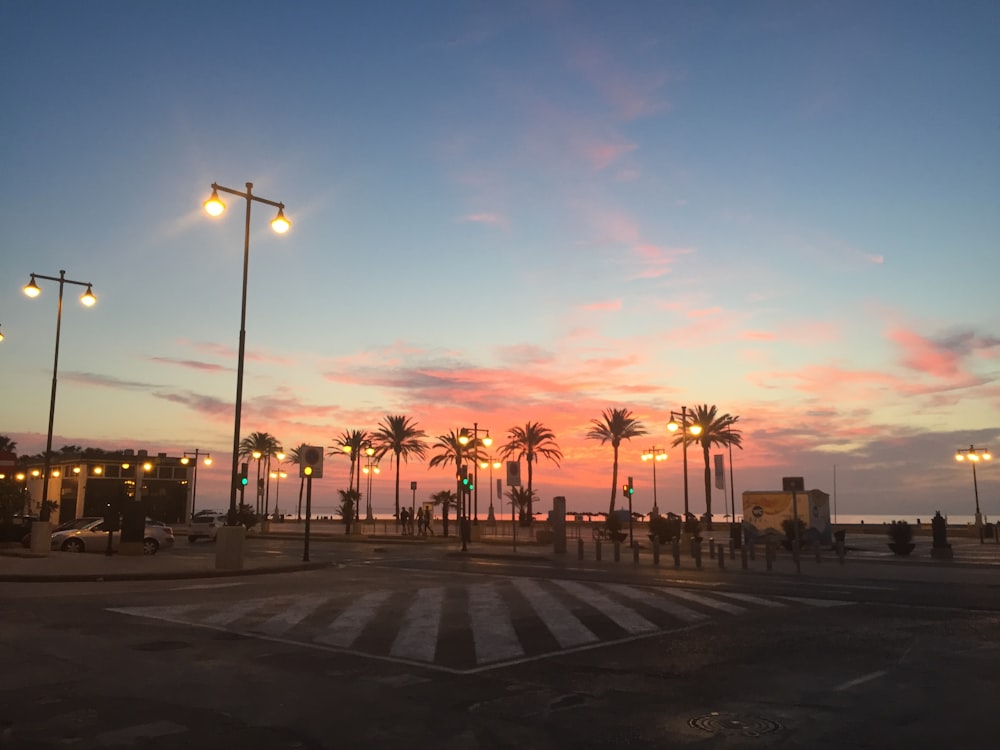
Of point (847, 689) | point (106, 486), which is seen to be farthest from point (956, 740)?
point (106, 486)

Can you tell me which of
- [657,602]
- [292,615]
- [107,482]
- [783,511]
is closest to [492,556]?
[783,511]

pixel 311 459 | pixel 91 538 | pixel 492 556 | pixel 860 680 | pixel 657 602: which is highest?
pixel 311 459

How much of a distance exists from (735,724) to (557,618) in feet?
22.6

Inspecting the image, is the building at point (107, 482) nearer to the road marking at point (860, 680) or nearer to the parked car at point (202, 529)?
the parked car at point (202, 529)

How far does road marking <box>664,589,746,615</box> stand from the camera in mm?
14902

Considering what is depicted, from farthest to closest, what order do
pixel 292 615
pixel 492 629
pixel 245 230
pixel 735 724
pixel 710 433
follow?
pixel 710 433
pixel 245 230
pixel 292 615
pixel 492 629
pixel 735 724

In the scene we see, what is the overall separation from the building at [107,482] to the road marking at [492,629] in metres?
79.4

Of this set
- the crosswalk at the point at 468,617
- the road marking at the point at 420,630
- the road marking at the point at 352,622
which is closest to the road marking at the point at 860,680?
the crosswalk at the point at 468,617

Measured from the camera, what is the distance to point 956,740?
6.39m

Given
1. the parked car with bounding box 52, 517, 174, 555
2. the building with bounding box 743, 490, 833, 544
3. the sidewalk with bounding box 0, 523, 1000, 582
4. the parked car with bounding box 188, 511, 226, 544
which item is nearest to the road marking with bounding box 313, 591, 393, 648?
the sidewalk with bounding box 0, 523, 1000, 582

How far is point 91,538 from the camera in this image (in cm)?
3334

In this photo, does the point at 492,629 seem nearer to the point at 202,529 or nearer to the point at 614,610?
the point at 614,610

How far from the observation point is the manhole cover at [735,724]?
6737mm

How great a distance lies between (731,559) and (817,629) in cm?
1940
